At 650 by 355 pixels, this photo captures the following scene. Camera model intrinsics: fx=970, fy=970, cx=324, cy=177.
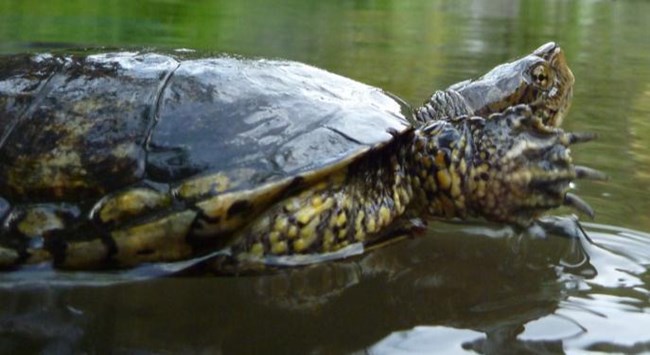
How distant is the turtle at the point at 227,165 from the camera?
2.13 meters

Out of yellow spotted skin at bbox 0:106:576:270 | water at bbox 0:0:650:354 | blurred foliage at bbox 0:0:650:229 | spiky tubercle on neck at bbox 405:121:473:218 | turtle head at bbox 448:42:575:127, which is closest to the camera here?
water at bbox 0:0:650:354

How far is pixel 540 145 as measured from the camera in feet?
7.69

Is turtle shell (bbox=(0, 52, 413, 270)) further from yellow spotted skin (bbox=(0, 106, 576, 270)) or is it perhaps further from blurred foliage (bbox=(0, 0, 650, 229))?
blurred foliage (bbox=(0, 0, 650, 229))

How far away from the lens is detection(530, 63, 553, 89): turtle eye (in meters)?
2.80

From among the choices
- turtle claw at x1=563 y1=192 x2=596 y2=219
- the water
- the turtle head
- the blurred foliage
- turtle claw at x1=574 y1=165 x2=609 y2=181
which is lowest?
the blurred foliage

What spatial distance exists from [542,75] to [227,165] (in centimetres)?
111

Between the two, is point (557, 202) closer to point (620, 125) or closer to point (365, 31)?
point (620, 125)

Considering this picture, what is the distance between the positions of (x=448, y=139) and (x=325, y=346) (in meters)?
0.75

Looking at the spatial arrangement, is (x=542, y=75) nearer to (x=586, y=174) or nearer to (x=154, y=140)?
(x=586, y=174)

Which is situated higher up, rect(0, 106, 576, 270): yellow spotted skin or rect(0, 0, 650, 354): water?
rect(0, 106, 576, 270): yellow spotted skin

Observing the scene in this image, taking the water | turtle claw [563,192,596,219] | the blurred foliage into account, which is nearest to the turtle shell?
the water

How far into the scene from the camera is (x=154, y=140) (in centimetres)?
219

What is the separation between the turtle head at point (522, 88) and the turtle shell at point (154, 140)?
0.49 metres

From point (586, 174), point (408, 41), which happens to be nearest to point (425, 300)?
point (586, 174)
